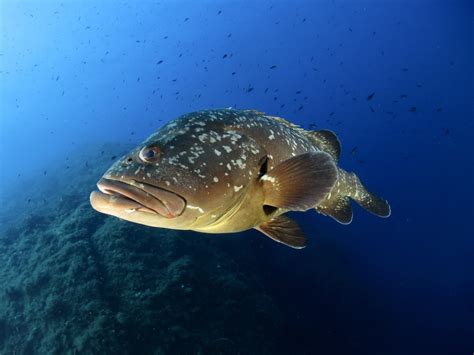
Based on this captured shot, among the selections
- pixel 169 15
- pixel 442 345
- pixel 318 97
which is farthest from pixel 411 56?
pixel 169 15

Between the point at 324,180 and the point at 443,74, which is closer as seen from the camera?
the point at 324,180

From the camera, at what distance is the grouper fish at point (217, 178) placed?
253 cm

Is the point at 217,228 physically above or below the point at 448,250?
above

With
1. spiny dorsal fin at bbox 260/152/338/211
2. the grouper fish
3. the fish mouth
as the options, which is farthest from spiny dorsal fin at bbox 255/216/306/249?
the fish mouth

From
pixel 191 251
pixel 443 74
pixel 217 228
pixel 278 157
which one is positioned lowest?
pixel 443 74

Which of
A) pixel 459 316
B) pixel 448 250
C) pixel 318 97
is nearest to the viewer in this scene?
pixel 459 316

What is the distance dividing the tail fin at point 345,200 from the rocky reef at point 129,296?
572cm

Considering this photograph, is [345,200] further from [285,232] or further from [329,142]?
[285,232]

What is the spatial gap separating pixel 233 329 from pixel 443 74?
8392cm

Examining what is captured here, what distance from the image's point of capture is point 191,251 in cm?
1134

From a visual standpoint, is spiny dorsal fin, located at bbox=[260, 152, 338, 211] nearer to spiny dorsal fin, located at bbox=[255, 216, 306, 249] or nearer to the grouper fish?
the grouper fish

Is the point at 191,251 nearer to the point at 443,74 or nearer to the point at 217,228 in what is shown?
the point at 217,228

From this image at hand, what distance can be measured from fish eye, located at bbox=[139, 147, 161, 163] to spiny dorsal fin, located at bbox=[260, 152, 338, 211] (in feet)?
3.68

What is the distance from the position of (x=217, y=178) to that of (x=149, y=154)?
2.07ft
